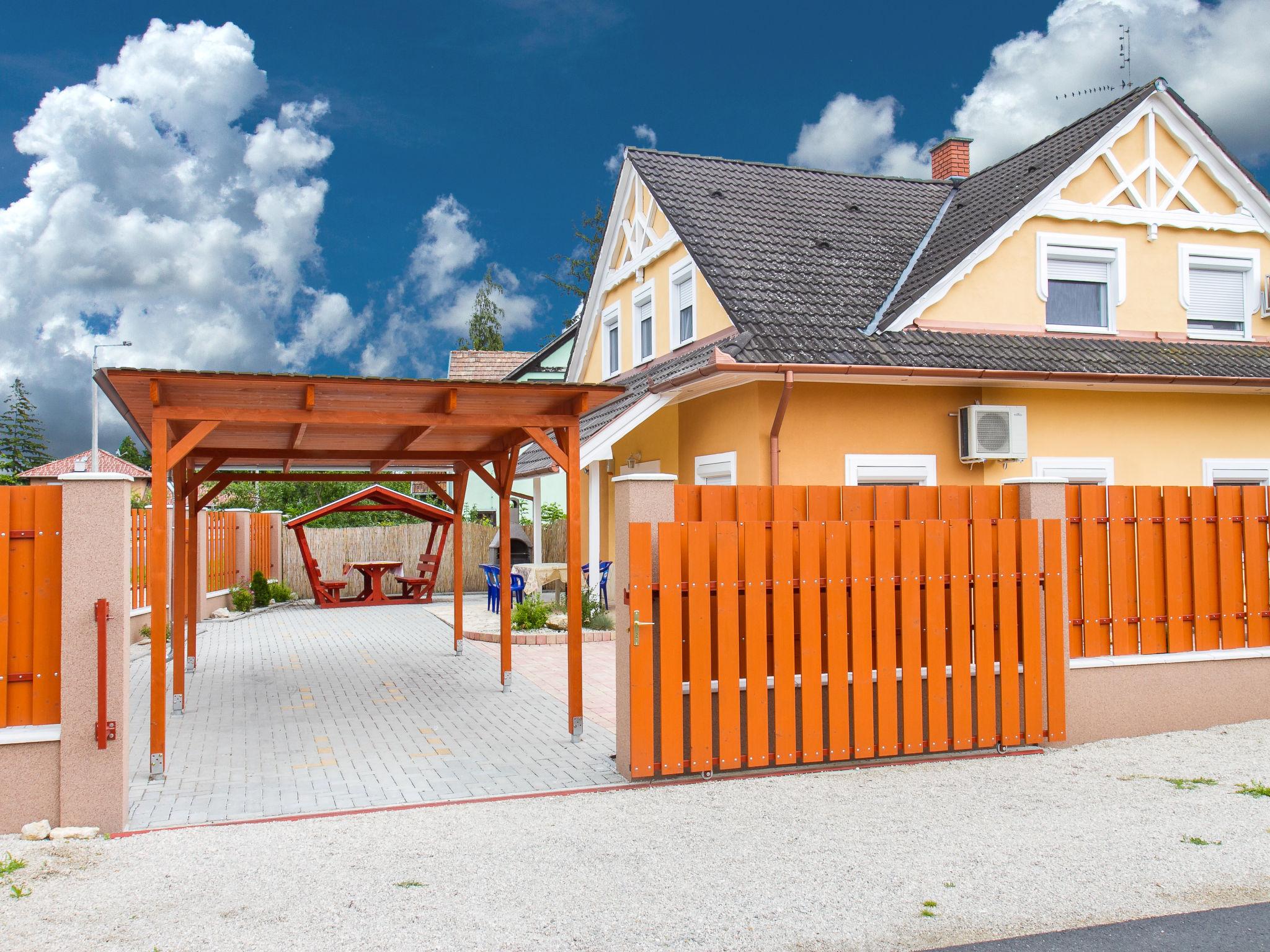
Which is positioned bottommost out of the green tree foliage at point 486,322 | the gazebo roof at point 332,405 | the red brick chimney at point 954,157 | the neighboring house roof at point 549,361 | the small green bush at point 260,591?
the small green bush at point 260,591

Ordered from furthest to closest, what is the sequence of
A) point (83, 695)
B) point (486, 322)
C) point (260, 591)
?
point (486, 322) < point (260, 591) < point (83, 695)

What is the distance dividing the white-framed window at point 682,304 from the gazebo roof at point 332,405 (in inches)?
223

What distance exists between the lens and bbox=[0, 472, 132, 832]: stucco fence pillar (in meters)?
5.71

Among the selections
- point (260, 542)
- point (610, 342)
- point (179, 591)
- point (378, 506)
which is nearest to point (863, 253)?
point (610, 342)

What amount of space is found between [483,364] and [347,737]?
1212 inches

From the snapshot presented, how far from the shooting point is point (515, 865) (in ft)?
17.0

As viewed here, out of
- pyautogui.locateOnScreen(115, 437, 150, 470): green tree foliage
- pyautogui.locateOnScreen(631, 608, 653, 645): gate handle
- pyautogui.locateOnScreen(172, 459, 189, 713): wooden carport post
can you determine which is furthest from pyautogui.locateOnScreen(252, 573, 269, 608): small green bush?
pyautogui.locateOnScreen(115, 437, 150, 470): green tree foliage

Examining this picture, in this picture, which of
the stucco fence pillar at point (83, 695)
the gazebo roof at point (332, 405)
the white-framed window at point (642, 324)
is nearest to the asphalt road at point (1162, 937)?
the stucco fence pillar at point (83, 695)

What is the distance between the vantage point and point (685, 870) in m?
5.09

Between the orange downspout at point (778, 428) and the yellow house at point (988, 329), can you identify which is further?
the yellow house at point (988, 329)

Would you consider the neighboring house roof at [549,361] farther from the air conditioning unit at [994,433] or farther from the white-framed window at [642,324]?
the air conditioning unit at [994,433]

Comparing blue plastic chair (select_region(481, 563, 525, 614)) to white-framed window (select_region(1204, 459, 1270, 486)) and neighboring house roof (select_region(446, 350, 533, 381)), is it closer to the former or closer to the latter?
white-framed window (select_region(1204, 459, 1270, 486))

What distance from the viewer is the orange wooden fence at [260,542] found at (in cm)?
2225

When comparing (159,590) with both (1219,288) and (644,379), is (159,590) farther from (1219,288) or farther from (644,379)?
(1219,288)
